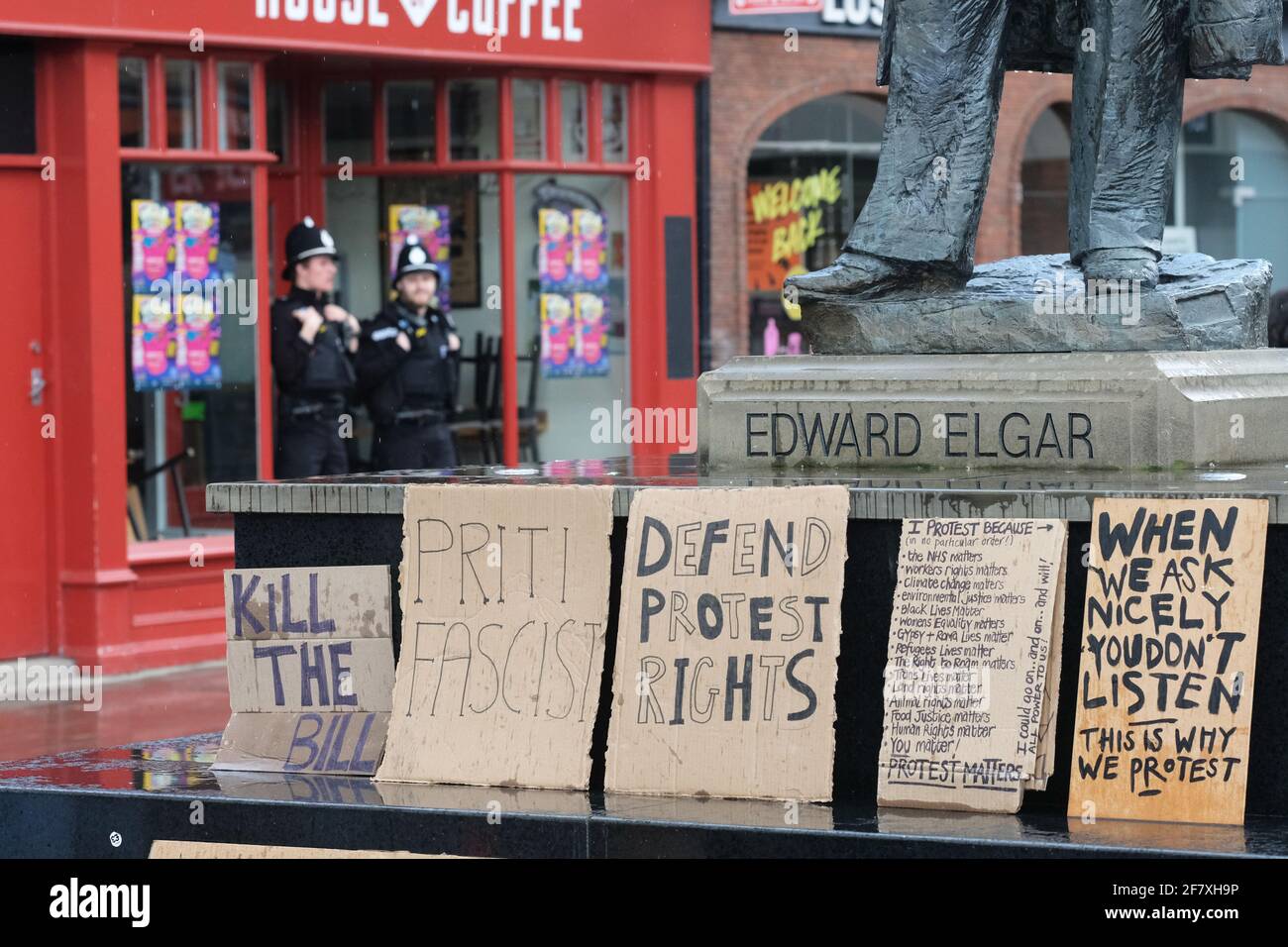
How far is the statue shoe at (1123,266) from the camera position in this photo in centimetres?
693

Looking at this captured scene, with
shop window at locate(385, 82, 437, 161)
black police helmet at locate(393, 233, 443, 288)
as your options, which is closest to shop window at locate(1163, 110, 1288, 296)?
shop window at locate(385, 82, 437, 161)

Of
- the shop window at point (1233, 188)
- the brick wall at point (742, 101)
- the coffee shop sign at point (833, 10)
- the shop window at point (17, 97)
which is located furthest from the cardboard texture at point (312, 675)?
the shop window at point (1233, 188)

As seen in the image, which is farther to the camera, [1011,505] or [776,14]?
[776,14]

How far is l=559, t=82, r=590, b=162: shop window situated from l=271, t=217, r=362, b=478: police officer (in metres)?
2.09

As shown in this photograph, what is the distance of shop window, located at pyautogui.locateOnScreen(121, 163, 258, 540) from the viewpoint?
12602 mm

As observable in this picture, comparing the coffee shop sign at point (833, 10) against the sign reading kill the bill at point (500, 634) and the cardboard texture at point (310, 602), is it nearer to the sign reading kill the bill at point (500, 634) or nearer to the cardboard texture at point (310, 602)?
the cardboard texture at point (310, 602)

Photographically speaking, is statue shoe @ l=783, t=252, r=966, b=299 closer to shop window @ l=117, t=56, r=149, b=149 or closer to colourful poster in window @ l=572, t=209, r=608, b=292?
shop window @ l=117, t=56, r=149, b=149

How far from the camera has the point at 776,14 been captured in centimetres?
1606

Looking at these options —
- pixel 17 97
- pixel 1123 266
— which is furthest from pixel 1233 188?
pixel 1123 266

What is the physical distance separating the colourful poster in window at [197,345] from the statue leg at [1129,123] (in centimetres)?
663
